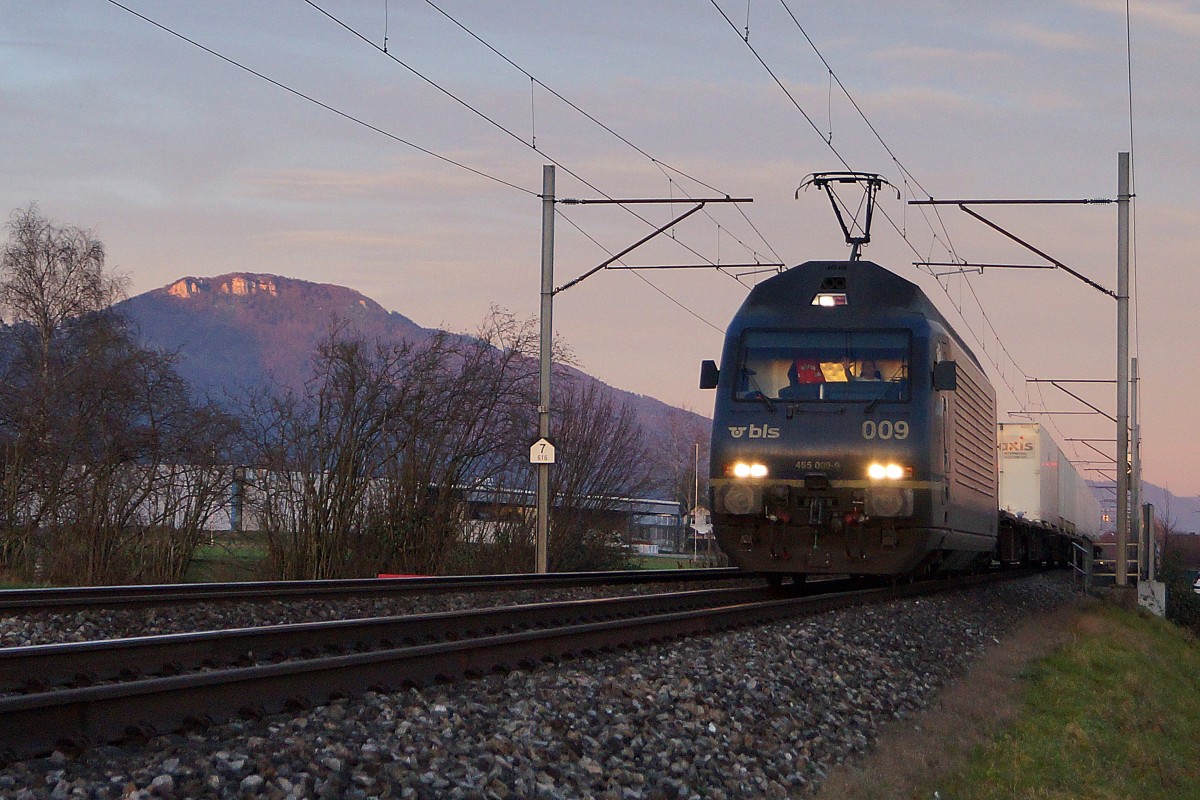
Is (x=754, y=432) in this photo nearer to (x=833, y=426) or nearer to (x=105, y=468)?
(x=833, y=426)

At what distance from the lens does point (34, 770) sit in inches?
194

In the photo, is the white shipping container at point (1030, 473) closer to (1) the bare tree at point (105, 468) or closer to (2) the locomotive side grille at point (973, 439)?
(2) the locomotive side grille at point (973, 439)

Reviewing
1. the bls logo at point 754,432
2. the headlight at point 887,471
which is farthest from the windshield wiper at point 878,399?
the bls logo at point 754,432

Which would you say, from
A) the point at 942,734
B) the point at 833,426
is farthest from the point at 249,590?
the point at 942,734

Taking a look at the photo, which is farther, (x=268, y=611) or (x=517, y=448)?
(x=517, y=448)

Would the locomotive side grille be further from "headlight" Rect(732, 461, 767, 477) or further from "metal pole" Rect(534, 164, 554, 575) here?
"metal pole" Rect(534, 164, 554, 575)

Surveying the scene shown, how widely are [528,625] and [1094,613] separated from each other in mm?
12502

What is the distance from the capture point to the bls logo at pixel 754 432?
15.0 meters

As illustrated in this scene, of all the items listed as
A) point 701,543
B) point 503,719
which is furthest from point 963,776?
point 701,543

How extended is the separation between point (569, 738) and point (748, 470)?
8.75 m

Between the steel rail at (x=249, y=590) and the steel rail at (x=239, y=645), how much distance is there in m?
2.26

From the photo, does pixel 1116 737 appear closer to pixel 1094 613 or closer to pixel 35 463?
pixel 1094 613

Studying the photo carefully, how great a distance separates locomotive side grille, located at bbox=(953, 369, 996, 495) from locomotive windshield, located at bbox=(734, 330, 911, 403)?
1978 millimetres

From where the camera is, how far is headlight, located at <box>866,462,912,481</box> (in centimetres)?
1459
